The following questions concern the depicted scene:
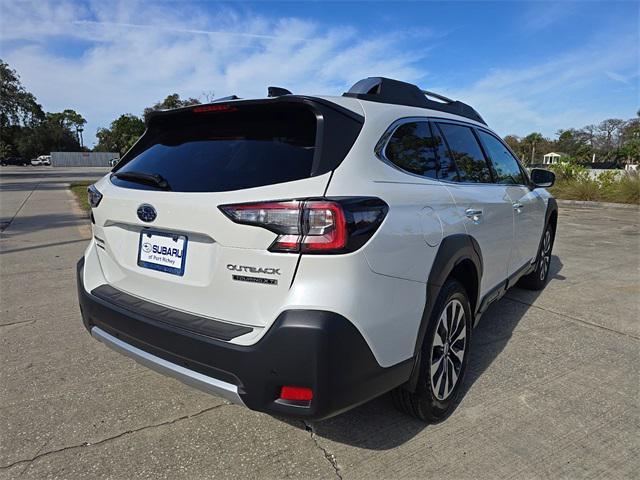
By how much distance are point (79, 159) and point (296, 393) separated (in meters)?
84.8

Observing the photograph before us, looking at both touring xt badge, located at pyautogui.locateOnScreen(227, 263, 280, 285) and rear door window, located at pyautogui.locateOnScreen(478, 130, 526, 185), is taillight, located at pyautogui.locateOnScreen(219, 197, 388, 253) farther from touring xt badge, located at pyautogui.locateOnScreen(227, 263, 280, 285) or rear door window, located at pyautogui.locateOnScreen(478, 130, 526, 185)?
rear door window, located at pyautogui.locateOnScreen(478, 130, 526, 185)

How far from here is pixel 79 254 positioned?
21.3 feet

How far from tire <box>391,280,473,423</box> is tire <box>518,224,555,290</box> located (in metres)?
2.50

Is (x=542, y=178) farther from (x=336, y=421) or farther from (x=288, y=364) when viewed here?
(x=288, y=364)

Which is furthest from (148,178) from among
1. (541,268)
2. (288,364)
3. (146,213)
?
(541,268)

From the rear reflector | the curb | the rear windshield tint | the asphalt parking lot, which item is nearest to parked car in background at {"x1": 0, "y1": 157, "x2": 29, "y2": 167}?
the curb

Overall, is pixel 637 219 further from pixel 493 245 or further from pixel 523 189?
pixel 493 245

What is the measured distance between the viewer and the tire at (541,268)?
4820mm

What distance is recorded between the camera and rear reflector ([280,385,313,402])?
175 centimetres

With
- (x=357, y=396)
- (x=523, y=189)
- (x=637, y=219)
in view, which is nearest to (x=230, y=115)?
(x=357, y=396)

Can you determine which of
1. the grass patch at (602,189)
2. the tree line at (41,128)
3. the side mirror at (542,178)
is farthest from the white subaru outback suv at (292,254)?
the tree line at (41,128)

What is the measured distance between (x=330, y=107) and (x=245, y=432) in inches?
68.8

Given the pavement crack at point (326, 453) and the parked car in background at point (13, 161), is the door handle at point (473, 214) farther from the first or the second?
the parked car in background at point (13, 161)

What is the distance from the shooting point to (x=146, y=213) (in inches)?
84.0
